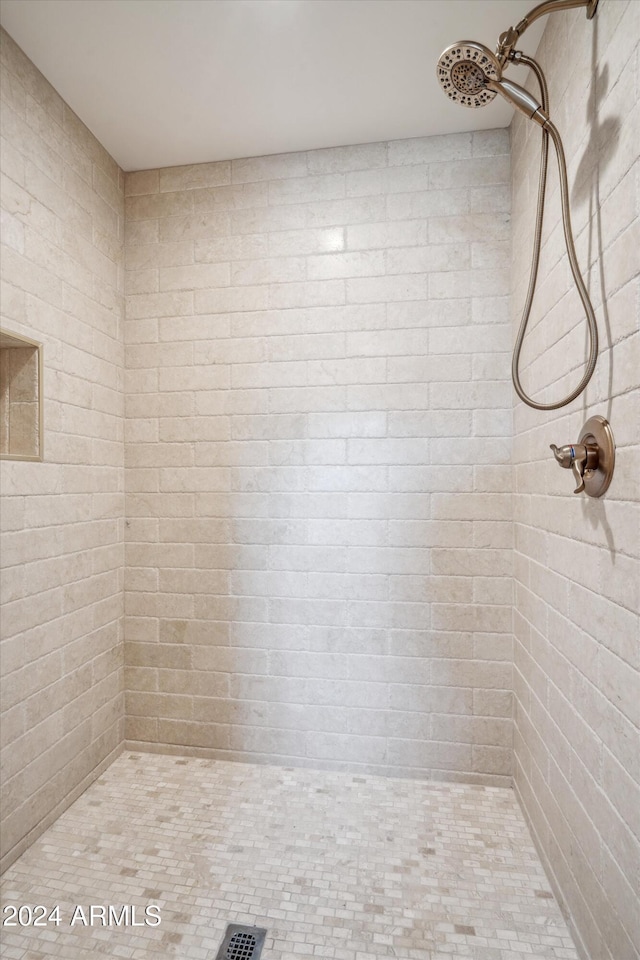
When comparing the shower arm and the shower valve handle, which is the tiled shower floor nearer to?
the shower valve handle

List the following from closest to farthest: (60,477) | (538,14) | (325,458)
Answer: (538,14) → (60,477) → (325,458)

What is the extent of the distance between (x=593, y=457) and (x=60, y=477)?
5.76 feet

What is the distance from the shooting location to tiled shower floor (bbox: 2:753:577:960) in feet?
4.48

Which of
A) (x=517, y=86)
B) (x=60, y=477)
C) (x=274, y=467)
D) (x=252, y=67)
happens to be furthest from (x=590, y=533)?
(x=252, y=67)

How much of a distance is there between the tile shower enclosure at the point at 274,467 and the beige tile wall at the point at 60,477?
0.01 meters

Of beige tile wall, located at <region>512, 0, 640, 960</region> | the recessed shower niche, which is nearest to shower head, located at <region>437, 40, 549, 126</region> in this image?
beige tile wall, located at <region>512, 0, 640, 960</region>

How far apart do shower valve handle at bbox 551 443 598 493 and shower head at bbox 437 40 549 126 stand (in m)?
0.81

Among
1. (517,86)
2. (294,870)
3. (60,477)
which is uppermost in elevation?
(517,86)

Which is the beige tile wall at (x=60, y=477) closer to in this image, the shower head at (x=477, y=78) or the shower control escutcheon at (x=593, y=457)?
the shower head at (x=477, y=78)

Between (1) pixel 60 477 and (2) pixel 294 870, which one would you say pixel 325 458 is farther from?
(2) pixel 294 870

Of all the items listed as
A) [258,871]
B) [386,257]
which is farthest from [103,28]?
[258,871]

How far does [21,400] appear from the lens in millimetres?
1813

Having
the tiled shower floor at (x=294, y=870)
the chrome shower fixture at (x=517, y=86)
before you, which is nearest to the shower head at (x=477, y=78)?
the chrome shower fixture at (x=517, y=86)

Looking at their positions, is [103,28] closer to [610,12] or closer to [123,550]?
[610,12]
